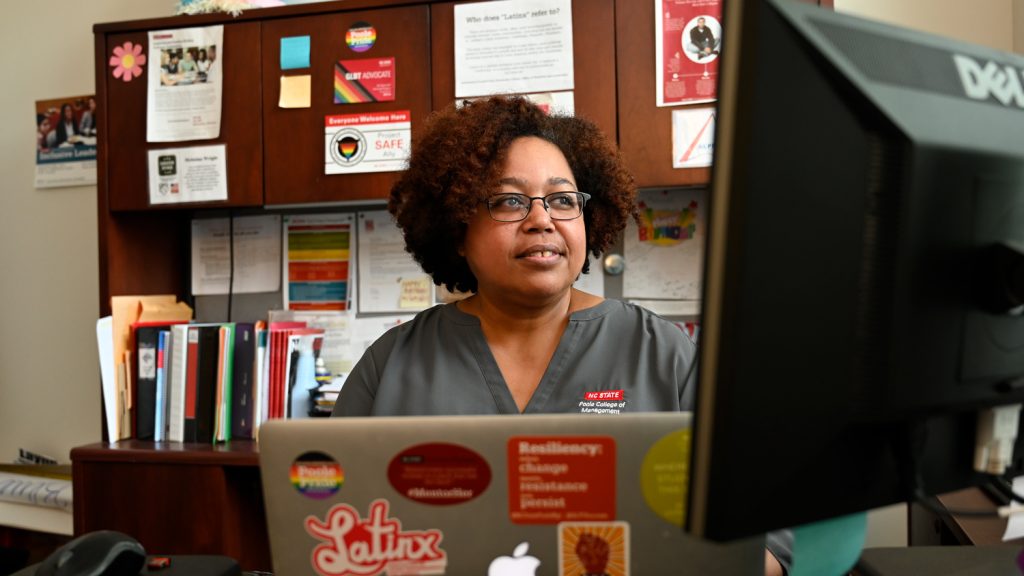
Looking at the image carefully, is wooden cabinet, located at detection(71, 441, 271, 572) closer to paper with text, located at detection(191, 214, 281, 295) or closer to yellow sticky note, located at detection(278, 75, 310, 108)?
paper with text, located at detection(191, 214, 281, 295)

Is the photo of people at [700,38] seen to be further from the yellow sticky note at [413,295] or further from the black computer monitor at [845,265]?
the black computer monitor at [845,265]

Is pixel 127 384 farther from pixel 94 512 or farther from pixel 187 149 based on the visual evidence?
pixel 187 149

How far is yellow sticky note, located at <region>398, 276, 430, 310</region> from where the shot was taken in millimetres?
2305

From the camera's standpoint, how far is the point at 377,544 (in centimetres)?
64

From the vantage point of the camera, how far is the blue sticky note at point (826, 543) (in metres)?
0.61

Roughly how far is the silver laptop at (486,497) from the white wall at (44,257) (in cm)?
223

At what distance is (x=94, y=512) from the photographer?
2006 mm

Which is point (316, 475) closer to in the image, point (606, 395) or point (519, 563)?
point (519, 563)

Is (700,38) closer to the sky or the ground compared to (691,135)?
closer to the sky

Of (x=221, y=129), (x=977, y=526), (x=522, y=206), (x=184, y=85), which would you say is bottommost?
(x=977, y=526)

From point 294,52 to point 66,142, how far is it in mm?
1014

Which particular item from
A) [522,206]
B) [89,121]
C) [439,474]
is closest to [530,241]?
[522,206]

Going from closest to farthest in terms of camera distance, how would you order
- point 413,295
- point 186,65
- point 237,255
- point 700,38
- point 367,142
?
point 700,38 → point 367,142 → point 186,65 → point 413,295 → point 237,255

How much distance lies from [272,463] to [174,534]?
5.04 feet
